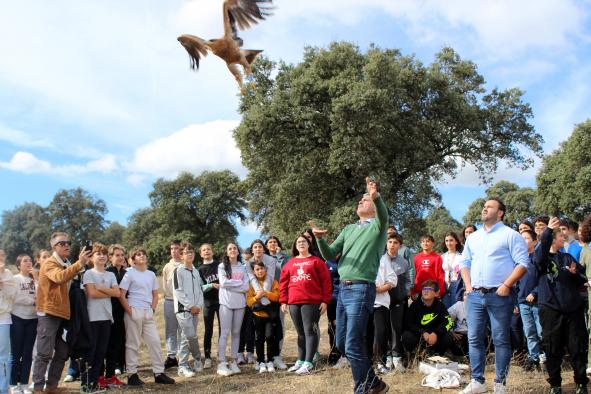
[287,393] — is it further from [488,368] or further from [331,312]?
[488,368]

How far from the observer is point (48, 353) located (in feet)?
20.7

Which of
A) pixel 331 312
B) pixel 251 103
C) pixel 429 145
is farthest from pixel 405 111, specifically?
pixel 331 312

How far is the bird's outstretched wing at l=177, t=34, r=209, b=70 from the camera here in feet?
25.4

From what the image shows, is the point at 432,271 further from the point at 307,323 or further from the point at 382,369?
the point at 307,323

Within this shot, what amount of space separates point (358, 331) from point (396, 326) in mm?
2525

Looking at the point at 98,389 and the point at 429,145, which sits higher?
the point at 429,145

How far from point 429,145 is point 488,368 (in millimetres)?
17391

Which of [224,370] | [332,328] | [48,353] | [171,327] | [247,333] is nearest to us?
[48,353]

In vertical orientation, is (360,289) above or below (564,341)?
above

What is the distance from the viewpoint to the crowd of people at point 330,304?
5078 millimetres

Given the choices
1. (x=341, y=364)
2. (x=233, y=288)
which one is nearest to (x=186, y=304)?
(x=233, y=288)

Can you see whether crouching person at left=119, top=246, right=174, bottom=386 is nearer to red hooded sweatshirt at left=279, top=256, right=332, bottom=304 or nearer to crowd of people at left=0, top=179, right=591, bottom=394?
crowd of people at left=0, top=179, right=591, bottom=394

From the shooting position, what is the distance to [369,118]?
22.1 metres

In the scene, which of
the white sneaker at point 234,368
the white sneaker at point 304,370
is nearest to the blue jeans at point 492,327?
the white sneaker at point 304,370
